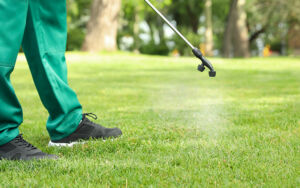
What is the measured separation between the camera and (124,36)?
3866 centimetres

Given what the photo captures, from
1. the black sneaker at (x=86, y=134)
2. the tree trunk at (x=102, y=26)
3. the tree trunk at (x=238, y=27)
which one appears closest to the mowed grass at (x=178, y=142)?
the black sneaker at (x=86, y=134)

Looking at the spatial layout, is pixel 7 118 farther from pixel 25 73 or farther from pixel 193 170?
pixel 25 73

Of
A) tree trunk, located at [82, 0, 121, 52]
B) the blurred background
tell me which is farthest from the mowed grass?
tree trunk, located at [82, 0, 121, 52]

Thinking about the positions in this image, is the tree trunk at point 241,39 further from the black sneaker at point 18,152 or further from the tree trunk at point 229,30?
the black sneaker at point 18,152

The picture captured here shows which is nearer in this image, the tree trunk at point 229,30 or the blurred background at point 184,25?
the blurred background at point 184,25

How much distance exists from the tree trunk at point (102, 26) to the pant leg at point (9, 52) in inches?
532

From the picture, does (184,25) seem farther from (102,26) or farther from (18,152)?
(18,152)

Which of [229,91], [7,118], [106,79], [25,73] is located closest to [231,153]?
[7,118]

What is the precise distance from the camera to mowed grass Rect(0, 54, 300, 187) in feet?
8.09

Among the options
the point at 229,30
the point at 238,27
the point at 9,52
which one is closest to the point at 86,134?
the point at 9,52

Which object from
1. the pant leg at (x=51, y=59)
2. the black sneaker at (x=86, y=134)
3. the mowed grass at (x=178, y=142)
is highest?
the pant leg at (x=51, y=59)

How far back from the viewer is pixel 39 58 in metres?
3.07

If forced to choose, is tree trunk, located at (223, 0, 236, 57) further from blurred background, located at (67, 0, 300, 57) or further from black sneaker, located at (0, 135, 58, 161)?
black sneaker, located at (0, 135, 58, 161)

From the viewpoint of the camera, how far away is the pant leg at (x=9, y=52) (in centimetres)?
282
